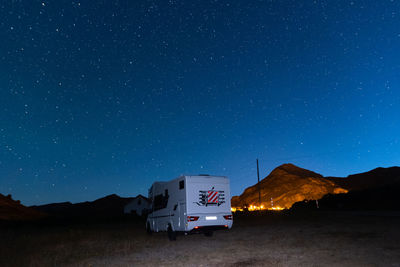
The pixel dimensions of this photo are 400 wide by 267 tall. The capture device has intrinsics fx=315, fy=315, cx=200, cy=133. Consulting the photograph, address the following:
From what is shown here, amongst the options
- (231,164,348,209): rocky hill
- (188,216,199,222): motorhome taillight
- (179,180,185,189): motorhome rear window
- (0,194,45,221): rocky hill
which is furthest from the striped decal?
(231,164,348,209): rocky hill

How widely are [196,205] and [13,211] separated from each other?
156 feet

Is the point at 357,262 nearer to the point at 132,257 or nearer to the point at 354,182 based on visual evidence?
the point at 132,257

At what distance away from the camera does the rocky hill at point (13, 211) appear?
46475 mm

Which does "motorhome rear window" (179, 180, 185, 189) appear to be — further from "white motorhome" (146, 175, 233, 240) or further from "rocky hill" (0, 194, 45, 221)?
"rocky hill" (0, 194, 45, 221)

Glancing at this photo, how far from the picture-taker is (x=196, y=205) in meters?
13.3

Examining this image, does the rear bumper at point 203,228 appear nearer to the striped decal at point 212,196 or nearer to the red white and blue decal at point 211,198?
the red white and blue decal at point 211,198

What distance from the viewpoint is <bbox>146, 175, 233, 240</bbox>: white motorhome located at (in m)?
13.1

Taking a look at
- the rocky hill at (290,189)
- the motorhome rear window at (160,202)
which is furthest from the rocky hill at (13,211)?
the rocky hill at (290,189)

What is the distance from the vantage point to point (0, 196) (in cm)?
5191

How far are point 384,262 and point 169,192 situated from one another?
949cm

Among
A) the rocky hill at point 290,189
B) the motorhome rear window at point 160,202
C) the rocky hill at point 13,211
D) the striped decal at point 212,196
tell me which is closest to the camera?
the striped decal at point 212,196

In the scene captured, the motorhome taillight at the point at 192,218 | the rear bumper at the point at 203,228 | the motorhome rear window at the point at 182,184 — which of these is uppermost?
the motorhome rear window at the point at 182,184

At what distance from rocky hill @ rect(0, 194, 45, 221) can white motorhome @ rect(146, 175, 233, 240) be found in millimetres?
40445

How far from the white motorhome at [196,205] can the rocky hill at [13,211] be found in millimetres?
40445
